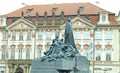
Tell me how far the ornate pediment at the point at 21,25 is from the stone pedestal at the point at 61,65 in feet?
112

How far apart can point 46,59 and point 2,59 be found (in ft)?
125

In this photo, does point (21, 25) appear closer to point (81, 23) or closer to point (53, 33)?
point (53, 33)

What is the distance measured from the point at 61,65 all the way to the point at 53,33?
3582cm

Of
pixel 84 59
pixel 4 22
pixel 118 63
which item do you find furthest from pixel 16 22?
pixel 84 59

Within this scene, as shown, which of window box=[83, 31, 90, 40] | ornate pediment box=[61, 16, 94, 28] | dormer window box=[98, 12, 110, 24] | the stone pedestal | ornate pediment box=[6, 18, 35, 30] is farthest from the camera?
ornate pediment box=[6, 18, 35, 30]

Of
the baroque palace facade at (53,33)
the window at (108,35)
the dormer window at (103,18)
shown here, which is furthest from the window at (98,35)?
the dormer window at (103,18)

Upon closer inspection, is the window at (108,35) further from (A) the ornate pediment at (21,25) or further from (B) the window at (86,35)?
(A) the ornate pediment at (21,25)

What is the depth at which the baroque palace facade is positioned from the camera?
6391 cm

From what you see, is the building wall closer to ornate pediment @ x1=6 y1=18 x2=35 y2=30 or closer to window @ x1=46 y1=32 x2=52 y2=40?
window @ x1=46 y1=32 x2=52 y2=40

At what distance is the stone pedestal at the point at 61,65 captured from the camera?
30828mm

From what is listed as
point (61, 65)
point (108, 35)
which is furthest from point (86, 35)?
point (61, 65)

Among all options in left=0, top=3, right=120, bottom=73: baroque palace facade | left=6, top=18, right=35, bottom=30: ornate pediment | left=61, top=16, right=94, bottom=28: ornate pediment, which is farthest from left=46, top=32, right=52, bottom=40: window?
left=61, top=16, right=94, bottom=28: ornate pediment

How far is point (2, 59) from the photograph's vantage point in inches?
2714

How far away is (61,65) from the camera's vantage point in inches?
1209
